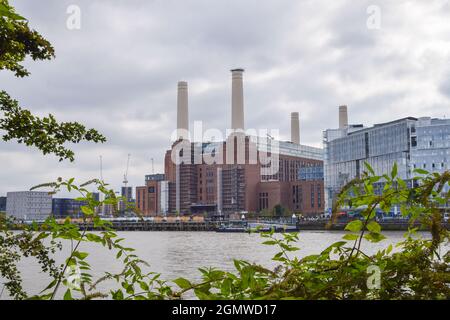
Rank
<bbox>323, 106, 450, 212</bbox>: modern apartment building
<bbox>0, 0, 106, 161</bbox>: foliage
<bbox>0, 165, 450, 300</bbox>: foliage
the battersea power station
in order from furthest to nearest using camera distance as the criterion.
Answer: the battersea power station → <bbox>323, 106, 450, 212</bbox>: modern apartment building → <bbox>0, 0, 106, 161</bbox>: foliage → <bbox>0, 165, 450, 300</bbox>: foliage

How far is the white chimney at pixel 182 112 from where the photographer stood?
6496 inches

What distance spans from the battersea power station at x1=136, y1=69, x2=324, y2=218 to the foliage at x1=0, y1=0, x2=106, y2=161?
463ft

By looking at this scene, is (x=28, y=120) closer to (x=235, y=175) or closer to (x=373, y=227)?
(x=373, y=227)

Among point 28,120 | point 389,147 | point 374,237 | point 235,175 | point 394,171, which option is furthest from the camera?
point 235,175

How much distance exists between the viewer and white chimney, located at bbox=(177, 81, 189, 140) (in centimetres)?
16500

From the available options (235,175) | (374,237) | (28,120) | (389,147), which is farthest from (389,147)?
(374,237)

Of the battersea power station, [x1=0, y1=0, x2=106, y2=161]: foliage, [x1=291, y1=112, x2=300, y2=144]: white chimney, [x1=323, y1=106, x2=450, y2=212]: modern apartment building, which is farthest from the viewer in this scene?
[x1=291, y1=112, x2=300, y2=144]: white chimney

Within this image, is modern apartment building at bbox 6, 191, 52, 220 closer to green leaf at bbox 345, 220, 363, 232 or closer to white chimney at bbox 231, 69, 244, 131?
white chimney at bbox 231, 69, 244, 131

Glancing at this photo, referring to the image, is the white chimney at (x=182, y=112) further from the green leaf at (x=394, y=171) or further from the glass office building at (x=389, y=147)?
the green leaf at (x=394, y=171)

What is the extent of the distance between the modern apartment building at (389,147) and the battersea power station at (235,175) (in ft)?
81.1

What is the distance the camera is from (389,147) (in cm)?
11269

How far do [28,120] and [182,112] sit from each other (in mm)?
159506

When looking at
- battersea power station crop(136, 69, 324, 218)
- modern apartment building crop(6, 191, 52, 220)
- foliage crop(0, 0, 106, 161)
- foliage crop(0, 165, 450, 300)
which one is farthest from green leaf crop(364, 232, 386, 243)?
modern apartment building crop(6, 191, 52, 220)

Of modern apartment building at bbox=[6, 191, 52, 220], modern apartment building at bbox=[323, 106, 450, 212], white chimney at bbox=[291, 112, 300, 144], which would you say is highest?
white chimney at bbox=[291, 112, 300, 144]
